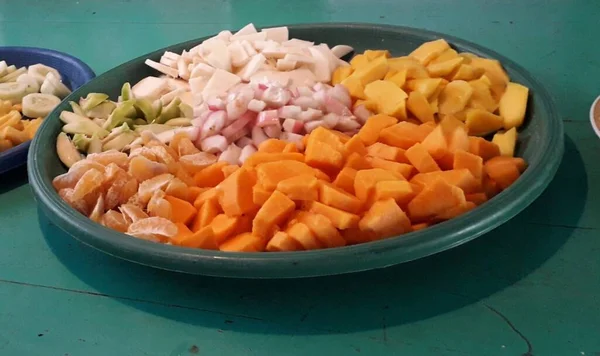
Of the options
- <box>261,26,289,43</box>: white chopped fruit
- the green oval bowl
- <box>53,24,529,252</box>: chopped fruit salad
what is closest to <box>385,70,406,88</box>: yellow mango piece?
<box>53,24,529,252</box>: chopped fruit salad

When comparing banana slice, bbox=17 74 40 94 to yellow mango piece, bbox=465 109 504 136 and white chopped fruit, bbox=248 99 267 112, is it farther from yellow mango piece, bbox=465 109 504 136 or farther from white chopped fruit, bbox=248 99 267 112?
yellow mango piece, bbox=465 109 504 136

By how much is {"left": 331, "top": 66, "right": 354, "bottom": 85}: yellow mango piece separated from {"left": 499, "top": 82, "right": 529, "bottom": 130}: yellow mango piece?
30 centimetres

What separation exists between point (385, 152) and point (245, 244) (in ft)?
0.84

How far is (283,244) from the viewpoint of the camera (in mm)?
743

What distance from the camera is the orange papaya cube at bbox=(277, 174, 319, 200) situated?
2.56 feet

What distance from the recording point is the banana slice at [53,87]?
1336 millimetres

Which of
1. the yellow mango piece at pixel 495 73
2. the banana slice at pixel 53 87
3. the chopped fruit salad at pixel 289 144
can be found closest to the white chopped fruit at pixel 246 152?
the chopped fruit salad at pixel 289 144

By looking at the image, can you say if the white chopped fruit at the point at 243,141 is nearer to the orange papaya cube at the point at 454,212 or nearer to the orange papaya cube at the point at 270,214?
Result: the orange papaya cube at the point at 270,214

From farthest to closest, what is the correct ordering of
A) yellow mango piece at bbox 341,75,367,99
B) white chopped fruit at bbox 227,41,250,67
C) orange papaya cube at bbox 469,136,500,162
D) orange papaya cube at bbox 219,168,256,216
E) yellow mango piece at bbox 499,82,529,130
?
white chopped fruit at bbox 227,41,250,67, yellow mango piece at bbox 341,75,367,99, yellow mango piece at bbox 499,82,529,130, orange papaya cube at bbox 469,136,500,162, orange papaya cube at bbox 219,168,256,216

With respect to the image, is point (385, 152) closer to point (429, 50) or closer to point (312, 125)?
point (312, 125)

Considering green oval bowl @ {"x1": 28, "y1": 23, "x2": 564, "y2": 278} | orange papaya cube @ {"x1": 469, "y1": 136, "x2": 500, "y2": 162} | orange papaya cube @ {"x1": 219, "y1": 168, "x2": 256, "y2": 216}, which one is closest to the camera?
green oval bowl @ {"x1": 28, "y1": 23, "x2": 564, "y2": 278}

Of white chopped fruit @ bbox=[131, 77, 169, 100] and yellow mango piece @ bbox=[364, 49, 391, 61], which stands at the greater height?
yellow mango piece @ bbox=[364, 49, 391, 61]

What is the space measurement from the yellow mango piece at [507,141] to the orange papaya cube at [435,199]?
202 millimetres

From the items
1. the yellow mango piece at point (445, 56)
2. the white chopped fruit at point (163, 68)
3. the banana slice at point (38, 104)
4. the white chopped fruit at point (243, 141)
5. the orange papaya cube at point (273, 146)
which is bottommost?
the banana slice at point (38, 104)
